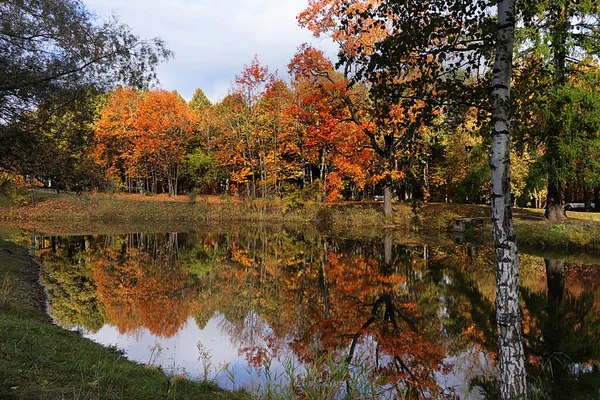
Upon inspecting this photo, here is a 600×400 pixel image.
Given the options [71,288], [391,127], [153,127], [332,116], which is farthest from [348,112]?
[153,127]

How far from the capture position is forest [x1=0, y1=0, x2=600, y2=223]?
530cm

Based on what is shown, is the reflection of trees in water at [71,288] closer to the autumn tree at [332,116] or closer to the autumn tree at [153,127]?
the autumn tree at [332,116]

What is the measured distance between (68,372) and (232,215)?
111 feet

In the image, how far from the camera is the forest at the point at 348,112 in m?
5.30

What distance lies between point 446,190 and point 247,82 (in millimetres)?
25861

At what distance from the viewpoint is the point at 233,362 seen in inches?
326

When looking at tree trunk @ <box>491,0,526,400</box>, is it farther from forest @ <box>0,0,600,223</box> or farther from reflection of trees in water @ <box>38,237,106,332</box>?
reflection of trees in water @ <box>38,237,106,332</box>

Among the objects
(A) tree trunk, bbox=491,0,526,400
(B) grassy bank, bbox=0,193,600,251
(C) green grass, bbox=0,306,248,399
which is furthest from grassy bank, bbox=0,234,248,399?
(B) grassy bank, bbox=0,193,600,251

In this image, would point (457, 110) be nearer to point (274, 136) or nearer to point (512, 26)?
point (512, 26)

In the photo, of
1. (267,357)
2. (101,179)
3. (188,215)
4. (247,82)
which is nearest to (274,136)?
(247,82)

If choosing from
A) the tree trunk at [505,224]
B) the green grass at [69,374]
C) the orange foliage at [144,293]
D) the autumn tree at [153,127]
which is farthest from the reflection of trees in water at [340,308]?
the autumn tree at [153,127]

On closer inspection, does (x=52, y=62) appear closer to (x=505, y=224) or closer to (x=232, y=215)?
(x=505, y=224)

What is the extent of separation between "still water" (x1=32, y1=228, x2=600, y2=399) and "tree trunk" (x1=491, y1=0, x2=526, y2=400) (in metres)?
0.73

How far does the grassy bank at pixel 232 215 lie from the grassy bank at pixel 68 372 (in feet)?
66.2
